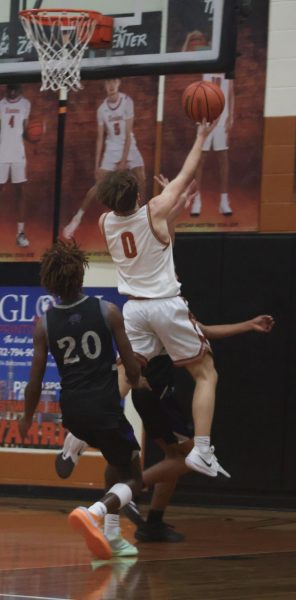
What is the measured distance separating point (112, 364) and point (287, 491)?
162 inches

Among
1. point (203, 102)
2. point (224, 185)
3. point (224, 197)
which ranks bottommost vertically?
point (224, 197)

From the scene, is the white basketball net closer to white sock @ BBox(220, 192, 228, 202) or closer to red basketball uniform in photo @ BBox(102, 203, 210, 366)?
white sock @ BBox(220, 192, 228, 202)

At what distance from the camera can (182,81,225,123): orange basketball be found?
9375 mm

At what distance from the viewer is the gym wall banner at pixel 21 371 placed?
1242 centimetres

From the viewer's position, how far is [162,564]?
7656mm

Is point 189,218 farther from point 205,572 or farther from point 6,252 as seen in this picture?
point 205,572

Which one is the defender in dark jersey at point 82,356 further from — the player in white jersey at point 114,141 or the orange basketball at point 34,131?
the orange basketball at point 34,131

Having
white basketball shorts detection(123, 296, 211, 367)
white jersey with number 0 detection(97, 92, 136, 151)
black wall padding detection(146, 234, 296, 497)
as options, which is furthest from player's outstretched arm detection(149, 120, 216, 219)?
white jersey with number 0 detection(97, 92, 136, 151)

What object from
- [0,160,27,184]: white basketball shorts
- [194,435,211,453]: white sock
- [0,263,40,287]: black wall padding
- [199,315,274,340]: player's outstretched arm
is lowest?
[194,435,211,453]: white sock

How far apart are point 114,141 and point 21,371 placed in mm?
2360

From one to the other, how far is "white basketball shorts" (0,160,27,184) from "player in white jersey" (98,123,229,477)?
382 cm

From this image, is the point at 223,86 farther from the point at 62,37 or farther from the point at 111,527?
the point at 111,527

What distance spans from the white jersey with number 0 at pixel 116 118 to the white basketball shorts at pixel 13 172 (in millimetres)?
919

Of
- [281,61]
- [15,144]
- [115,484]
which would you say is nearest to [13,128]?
[15,144]
